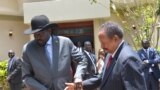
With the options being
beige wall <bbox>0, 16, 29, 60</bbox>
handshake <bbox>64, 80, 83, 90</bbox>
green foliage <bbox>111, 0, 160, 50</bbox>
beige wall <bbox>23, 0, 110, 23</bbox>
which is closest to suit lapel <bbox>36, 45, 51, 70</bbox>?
handshake <bbox>64, 80, 83, 90</bbox>

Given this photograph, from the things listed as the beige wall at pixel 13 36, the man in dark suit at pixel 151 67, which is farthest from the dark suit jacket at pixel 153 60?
the beige wall at pixel 13 36

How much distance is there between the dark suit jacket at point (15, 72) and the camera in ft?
48.4

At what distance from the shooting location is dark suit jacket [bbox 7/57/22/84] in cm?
1477

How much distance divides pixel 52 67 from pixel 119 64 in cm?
151

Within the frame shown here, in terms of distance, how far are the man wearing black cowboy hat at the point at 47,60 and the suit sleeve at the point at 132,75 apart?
4.54ft

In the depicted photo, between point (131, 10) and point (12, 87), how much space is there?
4.93 metres

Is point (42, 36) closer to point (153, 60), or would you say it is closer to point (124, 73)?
point (124, 73)

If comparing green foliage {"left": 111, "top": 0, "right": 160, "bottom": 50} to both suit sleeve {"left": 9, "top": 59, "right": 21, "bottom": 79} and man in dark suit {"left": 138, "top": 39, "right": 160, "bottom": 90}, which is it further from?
suit sleeve {"left": 9, "top": 59, "right": 21, "bottom": 79}

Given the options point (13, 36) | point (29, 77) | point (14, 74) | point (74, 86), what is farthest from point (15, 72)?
point (74, 86)

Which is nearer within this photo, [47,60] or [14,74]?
[47,60]

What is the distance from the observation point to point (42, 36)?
5617 millimetres

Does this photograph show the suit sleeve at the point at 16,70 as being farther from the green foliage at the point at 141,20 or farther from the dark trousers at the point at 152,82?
the dark trousers at the point at 152,82

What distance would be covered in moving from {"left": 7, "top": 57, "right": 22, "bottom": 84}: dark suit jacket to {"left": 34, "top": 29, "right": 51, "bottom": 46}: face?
30.1 ft

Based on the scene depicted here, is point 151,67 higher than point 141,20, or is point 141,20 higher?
point 141,20
